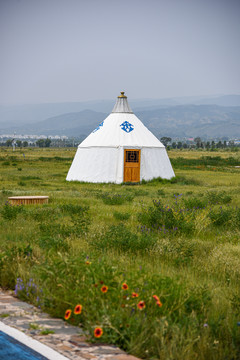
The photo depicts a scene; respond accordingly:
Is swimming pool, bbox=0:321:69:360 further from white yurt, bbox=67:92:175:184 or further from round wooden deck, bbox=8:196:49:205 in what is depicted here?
white yurt, bbox=67:92:175:184

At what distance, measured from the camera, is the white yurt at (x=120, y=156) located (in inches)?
1027

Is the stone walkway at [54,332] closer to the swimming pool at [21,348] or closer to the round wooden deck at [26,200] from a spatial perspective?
the swimming pool at [21,348]

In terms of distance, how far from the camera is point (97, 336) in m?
3.90

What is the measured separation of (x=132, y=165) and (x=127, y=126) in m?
2.49

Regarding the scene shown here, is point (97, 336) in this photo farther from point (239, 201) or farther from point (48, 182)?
point (48, 182)

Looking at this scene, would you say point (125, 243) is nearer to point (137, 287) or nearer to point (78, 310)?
point (137, 287)

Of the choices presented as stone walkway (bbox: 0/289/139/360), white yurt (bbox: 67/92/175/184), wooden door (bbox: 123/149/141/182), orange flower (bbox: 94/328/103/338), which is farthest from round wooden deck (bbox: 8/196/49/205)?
orange flower (bbox: 94/328/103/338)

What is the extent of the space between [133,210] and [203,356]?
34.1 ft

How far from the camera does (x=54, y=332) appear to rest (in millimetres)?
4430

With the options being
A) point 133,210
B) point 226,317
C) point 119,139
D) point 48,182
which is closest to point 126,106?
point 119,139

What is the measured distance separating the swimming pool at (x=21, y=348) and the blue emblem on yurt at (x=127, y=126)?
2308 cm

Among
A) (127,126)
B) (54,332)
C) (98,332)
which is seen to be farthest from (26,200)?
(127,126)

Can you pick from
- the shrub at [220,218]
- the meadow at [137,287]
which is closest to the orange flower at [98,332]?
the meadow at [137,287]

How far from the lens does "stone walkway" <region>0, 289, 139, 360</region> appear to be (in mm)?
3947
